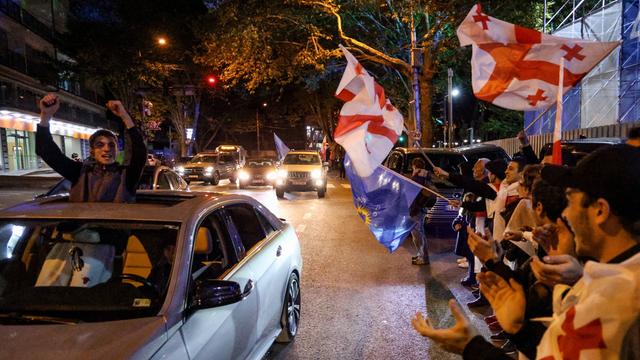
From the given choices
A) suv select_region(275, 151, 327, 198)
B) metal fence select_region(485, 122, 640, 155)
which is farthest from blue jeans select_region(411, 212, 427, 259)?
suv select_region(275, 151, 327, 198)

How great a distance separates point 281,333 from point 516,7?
17367 mm

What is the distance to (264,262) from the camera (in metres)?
4.06

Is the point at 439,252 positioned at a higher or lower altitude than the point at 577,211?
lower

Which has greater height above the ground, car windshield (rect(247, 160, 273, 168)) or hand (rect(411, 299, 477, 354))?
hand (rect(411, 299, 477, 354))

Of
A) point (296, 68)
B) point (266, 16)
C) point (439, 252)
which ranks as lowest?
point (439, 252)

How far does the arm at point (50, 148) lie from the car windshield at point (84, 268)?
3.10ft

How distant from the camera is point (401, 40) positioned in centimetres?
2322

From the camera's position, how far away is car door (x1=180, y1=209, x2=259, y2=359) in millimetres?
2734

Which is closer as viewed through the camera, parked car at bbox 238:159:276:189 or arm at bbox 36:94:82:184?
arm at bbox 36:94:82:184

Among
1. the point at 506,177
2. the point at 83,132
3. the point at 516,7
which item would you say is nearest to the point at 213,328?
the point at 506,177

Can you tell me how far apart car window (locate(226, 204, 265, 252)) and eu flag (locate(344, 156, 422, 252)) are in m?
2.24

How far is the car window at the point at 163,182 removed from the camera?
9391 mm

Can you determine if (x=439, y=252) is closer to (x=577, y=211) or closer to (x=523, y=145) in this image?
(x=523, y=145)

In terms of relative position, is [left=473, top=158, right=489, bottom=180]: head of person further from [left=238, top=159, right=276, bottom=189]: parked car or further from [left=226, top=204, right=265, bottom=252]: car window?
[left=238, top=159, right=276, bottom=189]: parked car
